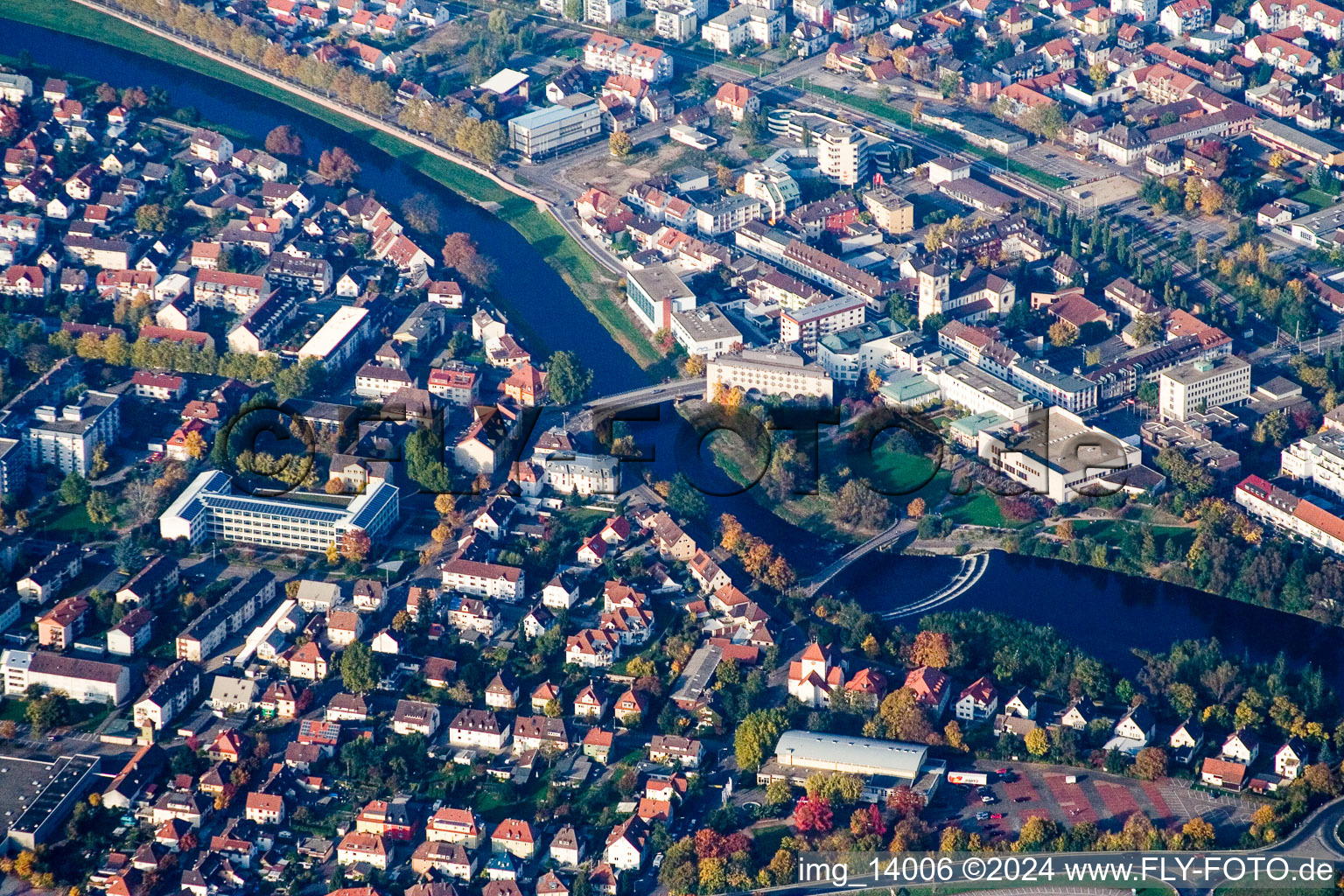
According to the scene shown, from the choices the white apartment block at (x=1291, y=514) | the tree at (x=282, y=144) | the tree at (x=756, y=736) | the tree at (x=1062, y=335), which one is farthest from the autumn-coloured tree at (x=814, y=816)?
the tree at (x=282, y=144)

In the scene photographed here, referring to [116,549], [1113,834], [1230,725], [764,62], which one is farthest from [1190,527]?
[764,62]

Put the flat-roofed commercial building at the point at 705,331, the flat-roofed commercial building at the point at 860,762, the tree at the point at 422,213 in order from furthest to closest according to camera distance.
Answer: the tree at the point at 422,213
the flat-roofed commercial building at the point at 705,331
the flat-roofed commercial building at the point at 860,762

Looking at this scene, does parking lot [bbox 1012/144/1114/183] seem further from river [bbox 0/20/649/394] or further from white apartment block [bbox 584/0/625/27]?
white apartment block [bbox 584/0/625/27]

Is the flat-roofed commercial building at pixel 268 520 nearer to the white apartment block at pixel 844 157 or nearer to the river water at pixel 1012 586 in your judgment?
the river water at pixel 1012 586

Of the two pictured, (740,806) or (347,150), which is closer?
(740,806)

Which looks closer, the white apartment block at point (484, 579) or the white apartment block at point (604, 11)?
the white apartment block at point (484, 579)

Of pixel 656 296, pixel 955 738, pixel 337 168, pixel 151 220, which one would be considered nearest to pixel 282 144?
pixel 337 168

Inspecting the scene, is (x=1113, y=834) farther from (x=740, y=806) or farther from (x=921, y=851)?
(x=740, y=806)

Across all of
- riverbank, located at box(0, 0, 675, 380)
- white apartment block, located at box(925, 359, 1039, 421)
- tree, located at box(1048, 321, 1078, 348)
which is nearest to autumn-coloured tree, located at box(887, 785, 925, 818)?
white apartment block, located at box(925, 359, 1039, 421)
